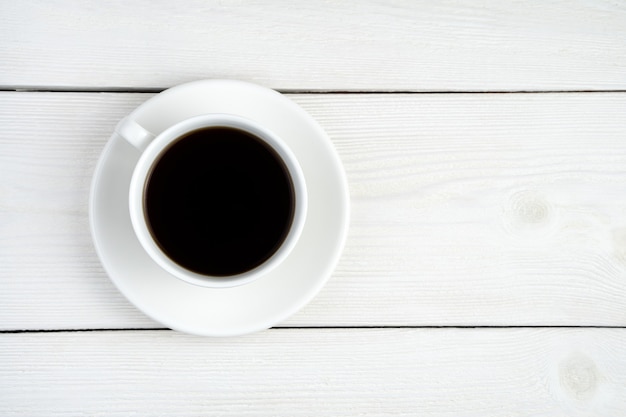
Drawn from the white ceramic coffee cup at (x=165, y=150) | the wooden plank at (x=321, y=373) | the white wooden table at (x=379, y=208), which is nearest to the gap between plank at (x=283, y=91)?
the white wooden table at (x=379, y=208)

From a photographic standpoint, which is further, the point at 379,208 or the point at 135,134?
the point at 379,208

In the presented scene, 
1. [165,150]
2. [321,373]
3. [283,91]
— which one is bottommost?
[321,373]

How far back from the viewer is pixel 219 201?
0.51m

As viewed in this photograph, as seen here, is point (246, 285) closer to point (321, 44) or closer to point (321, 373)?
point (321, 373)

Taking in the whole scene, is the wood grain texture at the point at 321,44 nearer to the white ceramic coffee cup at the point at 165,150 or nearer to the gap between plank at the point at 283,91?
the gap between plank at the point at 283,91

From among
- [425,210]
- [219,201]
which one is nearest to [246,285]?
[219,201]

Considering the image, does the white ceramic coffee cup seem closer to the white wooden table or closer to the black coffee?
the black coffee

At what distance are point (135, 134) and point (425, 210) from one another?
299 mm

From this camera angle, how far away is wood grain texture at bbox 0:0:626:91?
56cm

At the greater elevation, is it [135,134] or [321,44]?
[321,44]

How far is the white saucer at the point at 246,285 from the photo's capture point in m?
0.50

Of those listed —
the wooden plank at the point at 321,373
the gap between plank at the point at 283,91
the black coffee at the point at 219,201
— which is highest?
the gap between plank at the point at 283,91

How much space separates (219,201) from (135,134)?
10 centimetres

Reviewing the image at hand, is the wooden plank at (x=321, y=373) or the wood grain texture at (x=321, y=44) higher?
the wood grain texture at (x=321, y=44)
